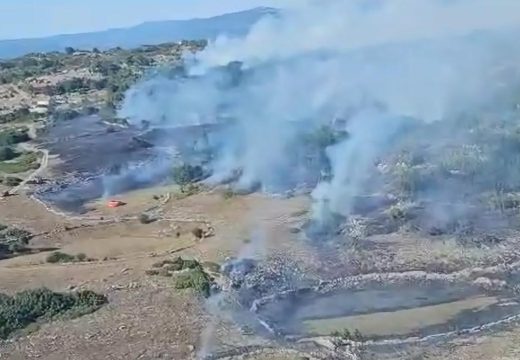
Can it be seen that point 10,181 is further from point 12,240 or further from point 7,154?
point 12,240

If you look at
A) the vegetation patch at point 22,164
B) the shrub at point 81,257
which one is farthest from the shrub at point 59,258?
the vegetation patch at point 22,164

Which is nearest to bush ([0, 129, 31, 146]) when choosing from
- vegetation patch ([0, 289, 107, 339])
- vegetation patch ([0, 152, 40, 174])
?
vegetation patch ([0, 152, 40, 174])

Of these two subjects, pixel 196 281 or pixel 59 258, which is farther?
pixel 59 258

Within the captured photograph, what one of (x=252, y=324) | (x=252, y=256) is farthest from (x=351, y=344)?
(x=252, y=256)

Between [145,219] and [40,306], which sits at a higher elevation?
[40,306]

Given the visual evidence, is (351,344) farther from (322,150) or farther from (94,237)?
(322,150)

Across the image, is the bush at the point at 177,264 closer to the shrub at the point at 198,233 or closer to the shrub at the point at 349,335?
the shrub at the point at 198,233

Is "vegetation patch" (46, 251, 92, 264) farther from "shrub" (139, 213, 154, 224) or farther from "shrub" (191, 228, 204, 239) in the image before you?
"shrub" (139, 213, 154, 224)

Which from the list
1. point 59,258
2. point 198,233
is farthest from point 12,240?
point 198,233
